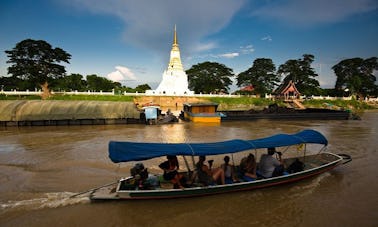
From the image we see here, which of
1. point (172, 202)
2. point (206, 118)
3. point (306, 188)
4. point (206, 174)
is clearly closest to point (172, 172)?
point (172, 202)

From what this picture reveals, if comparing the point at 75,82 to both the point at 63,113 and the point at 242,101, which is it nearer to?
the point at 63,113

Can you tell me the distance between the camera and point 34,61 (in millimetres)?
40000

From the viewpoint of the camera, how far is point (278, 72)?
57.1m

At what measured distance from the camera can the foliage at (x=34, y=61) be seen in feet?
129

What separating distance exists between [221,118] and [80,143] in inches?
631

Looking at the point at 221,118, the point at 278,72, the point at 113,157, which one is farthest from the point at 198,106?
the point at 278,72

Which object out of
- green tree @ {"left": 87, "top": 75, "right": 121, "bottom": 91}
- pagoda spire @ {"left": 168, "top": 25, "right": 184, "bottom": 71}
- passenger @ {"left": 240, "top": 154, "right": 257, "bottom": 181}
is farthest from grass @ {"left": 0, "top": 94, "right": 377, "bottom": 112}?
passenger @ {"left": 240, "top": 154, "right": 257, "bottom": 181}

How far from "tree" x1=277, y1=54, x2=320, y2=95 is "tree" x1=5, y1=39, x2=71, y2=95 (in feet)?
172

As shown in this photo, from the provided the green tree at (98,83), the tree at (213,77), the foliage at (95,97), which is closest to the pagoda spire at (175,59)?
the tree at (213,77)

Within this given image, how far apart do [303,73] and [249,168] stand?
55776mm

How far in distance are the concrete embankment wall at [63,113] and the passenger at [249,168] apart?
17.4 meters

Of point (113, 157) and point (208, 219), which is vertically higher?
point (113, 157)

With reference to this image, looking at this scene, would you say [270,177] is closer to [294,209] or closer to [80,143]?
[294,209]

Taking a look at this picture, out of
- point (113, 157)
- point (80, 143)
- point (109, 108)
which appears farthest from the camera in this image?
point (109, 108)
